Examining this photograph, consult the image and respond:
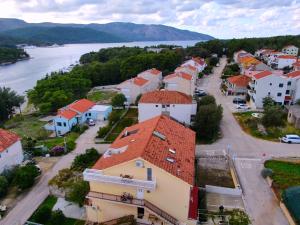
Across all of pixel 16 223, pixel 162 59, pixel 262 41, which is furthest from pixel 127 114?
pixel 262 41

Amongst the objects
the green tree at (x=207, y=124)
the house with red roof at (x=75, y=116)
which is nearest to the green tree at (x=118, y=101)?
the house with red roof at (x=75, y=116)

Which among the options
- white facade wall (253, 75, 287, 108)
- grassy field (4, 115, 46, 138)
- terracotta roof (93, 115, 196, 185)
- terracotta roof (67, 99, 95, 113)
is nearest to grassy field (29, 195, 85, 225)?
terracotta roof (93, 115, 196, 185)

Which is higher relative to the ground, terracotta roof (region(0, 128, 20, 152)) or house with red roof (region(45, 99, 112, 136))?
terracotta roof (region(0, 128, 20, 152))

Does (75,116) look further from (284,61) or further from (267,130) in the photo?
(284,61)

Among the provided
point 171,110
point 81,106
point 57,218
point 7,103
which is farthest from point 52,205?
point 7,103

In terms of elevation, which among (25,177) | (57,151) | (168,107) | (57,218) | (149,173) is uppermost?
(149,173)

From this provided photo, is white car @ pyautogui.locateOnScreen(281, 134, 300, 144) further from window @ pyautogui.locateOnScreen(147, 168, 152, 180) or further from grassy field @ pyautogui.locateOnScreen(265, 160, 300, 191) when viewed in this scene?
window @ pyautogui.locateOnScreen(147, 168, 152, 180)
